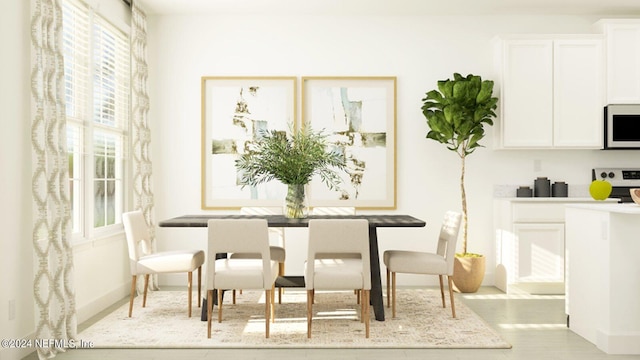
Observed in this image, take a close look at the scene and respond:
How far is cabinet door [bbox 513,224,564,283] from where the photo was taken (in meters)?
5.53

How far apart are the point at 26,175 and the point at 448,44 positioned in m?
4.44

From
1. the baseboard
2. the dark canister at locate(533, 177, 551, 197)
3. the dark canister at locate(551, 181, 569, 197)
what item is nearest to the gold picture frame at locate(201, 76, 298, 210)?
the baseboard

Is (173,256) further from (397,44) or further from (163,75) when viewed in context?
(397,44)

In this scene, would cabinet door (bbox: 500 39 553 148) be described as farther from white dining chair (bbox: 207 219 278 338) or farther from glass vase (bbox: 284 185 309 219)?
white dining chair (bbox: 207 219 278 338)

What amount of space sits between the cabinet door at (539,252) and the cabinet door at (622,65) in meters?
1.54

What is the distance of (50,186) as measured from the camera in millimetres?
3645

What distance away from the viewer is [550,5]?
575 cm

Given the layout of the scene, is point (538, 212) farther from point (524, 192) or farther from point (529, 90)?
point (529, 90)

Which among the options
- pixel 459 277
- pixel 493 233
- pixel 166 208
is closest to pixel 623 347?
pixel 459 277

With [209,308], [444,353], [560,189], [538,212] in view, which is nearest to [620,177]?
[560,189]

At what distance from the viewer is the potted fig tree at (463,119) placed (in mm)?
5484

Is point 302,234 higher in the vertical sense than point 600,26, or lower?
lower

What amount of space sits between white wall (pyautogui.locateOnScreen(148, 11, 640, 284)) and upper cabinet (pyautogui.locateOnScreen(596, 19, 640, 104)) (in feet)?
1.45

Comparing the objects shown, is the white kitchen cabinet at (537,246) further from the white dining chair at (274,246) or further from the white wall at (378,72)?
the white dining chair at (274,246)
